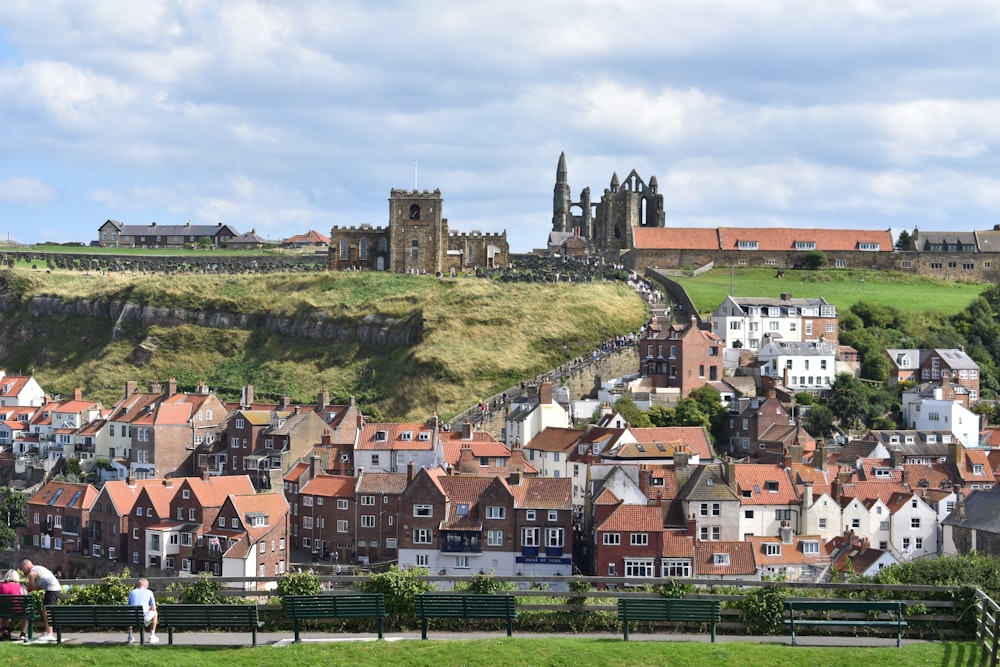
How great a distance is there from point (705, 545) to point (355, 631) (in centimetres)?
2778

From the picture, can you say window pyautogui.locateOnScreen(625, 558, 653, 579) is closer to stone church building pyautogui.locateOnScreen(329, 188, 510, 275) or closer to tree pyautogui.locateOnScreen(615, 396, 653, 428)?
tree pyautogui.locateOnScreen(615, 396, 653, 428)

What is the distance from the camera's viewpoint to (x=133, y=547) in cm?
5647

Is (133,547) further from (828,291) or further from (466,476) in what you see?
(828,291)

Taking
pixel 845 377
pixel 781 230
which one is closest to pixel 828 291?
pixel 781 230

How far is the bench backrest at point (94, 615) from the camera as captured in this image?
2178 centimetres

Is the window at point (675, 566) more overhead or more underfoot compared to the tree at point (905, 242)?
more underfoot

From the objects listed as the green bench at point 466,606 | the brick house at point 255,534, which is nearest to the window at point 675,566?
the brick house at point 255,534

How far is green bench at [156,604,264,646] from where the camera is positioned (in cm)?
2219

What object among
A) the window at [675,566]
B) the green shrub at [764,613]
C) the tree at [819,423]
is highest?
the tree at [819,423]

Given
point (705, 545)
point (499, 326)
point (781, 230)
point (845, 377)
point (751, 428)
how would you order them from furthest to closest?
1. point (781, 230)
2. point (499, 326)
3. point (845, 377)
4. point (751, 428)
5. point (705, 545)

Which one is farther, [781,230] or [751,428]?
[781,230]

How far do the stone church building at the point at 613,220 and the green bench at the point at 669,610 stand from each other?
85651 mm

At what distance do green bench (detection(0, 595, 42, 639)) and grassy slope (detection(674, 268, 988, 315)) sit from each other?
68847 millimetres

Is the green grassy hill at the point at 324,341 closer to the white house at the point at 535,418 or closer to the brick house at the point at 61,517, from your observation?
the white house at the point at 535,418
